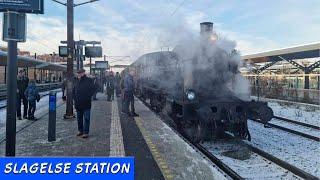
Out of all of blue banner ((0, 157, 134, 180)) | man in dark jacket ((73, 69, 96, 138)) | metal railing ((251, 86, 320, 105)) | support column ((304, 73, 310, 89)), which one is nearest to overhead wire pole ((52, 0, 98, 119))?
man in dark jacket ((73, 69, 96, 138))

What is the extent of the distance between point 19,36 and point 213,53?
6452mm

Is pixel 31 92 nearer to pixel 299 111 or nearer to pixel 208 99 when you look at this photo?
pixel 208 99

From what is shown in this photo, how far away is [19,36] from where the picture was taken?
5191 mm

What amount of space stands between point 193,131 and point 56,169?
25.5 feet

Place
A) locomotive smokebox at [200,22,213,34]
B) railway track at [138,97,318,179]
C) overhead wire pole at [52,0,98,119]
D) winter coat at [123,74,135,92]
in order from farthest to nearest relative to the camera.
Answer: winter coat at [123,74,135,92], overhead wire pole at [52,0,98,119], locomotive smokebox at [200,22,213,34], railway track at [138,97,318,179]

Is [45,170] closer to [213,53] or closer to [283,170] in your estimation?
[283,170]

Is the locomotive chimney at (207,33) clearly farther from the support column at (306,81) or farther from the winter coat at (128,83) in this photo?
the support column at (306,81)

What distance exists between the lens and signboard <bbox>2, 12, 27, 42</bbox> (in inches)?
202

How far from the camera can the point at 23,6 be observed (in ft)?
16.8

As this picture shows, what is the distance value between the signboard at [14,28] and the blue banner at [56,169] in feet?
8.57

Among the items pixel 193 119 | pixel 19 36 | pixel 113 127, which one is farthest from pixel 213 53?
pixel 19 36

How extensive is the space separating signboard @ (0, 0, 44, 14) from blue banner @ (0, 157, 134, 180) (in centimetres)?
273

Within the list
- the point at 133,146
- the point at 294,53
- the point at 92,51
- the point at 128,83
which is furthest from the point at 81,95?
the point at 294,53

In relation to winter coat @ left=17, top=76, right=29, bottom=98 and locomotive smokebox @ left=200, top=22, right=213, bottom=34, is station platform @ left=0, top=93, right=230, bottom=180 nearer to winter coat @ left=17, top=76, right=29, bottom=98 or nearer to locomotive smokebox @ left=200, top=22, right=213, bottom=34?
winter coat @ left=17, top=76, right=29, bottom=98
